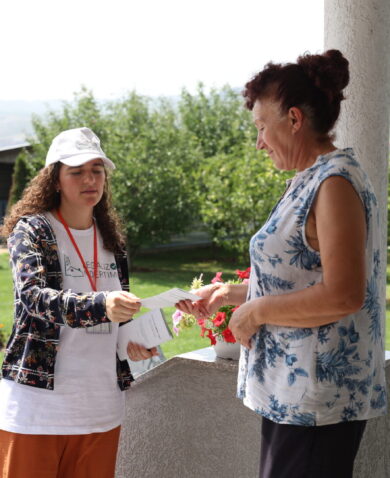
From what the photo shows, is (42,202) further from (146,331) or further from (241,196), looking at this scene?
(241,196)

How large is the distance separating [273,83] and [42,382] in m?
1.02

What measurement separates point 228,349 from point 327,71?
127 cm

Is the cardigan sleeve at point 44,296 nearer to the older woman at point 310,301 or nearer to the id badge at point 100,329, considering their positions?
the id badge at point 100,329

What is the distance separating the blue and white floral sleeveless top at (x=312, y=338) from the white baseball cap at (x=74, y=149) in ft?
2.23

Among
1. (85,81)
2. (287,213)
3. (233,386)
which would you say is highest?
(85,81)

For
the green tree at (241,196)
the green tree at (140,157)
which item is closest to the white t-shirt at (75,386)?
the green tree at (241,196)

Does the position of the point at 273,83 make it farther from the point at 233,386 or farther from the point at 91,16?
the point at 91,16

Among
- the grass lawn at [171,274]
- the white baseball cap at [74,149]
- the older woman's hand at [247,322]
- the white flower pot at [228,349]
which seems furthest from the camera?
the grass lawn at [171,274]

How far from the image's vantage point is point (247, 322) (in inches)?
66.8

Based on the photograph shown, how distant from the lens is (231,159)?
1391 centimetres

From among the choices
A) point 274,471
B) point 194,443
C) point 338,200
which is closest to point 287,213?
point 338,200

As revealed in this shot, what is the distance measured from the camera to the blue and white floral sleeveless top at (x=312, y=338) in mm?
1597

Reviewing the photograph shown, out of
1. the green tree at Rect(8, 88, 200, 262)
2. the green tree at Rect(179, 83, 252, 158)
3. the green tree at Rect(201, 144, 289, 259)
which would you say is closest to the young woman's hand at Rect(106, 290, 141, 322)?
the green tree at Rect(201, 144, 289, 259)

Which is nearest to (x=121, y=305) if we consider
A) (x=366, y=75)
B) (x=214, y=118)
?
(x=366, y=75)
